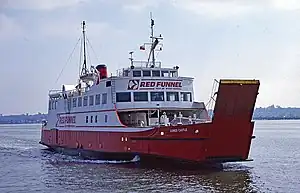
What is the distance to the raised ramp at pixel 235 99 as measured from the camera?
2442 centimetres

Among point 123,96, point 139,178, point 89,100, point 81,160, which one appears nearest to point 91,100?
point 89,100

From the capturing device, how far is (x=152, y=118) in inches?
1233

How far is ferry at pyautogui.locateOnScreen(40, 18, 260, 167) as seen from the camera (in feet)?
83.2

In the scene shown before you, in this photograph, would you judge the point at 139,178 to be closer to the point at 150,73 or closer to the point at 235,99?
the point at 235,99

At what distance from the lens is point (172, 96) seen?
31625 millimetres

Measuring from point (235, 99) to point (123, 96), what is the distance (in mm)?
8626

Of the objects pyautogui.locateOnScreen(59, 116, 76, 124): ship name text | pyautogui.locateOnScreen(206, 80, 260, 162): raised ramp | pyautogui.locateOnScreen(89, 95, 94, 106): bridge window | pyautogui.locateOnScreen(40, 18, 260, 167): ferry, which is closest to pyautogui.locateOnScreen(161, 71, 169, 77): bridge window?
pyautogui.locateOnScreen(40, 18, 260, 167): ferry

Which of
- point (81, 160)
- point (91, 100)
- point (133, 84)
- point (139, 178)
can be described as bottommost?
point (139, 178)

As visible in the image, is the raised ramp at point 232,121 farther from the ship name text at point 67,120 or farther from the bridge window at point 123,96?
the ship name text at point 67,120

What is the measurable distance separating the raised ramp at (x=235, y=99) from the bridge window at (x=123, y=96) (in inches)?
306

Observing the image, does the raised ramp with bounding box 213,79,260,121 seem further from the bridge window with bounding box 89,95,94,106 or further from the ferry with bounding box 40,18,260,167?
the bridge window with bounding box 89,95,94,106

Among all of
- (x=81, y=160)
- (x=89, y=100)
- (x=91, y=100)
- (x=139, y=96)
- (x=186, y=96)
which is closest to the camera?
(x=139, y=96)

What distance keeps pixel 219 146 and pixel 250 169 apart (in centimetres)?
477

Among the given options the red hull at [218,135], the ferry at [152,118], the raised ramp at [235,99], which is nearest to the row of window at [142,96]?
the ferry at [152,118]
